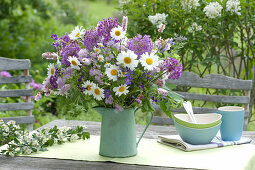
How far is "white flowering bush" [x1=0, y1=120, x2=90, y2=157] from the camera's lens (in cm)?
132

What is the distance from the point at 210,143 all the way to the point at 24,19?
4849mm

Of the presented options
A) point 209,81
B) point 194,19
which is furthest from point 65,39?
point 194,19

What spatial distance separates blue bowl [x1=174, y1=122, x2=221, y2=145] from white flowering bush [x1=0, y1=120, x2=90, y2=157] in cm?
37

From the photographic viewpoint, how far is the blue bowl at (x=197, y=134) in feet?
4.49

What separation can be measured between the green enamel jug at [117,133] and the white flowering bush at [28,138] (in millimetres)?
231

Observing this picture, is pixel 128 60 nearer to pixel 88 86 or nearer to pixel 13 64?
pixel 88 86

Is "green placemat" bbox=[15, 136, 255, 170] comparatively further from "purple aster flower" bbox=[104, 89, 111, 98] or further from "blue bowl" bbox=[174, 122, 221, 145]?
"purple aster flower" bbox=[104, 89, 111, 98]

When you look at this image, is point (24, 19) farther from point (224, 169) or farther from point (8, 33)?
point (224, 169)

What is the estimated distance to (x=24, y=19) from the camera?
5.75 m

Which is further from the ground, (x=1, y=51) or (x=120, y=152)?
(x=1, y=51)

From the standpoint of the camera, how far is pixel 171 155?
1319 mm

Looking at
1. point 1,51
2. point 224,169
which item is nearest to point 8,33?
point 1,51

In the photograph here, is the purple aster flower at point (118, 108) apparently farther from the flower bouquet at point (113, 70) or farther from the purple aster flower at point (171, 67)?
the purple aster flower at point (171, 67)

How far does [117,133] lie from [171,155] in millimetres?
211
